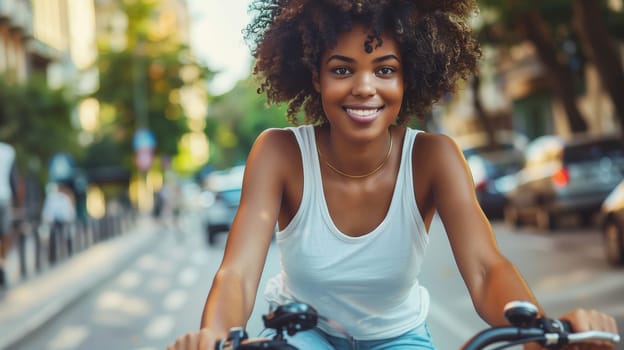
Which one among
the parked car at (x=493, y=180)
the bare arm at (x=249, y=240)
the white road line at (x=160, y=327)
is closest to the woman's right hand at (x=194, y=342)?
the bare arm at (x=249, y=240)

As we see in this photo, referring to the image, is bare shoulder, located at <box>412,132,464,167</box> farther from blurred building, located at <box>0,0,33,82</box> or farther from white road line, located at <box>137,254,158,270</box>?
blurred building, located at <box>0,0,33,82</box>

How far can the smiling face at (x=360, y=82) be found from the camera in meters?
2.89

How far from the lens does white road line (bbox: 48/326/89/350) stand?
9656 millimetres

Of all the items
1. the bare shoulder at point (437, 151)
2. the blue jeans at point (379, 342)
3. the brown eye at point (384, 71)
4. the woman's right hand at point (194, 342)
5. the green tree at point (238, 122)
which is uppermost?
the brown eye at point (384, 71)

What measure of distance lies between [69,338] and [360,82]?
7848 mm

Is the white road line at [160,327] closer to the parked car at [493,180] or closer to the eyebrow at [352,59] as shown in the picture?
the eyebrow at [352,59]

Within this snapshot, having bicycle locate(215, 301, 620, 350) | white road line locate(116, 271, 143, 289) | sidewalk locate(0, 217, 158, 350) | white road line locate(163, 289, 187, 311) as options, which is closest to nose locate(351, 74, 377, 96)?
bicycle locate(215, 301, 620, 350)

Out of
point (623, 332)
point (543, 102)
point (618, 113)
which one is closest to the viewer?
point (623, 332)

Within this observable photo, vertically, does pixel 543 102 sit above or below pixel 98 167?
above

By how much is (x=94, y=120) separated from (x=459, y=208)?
59.4m

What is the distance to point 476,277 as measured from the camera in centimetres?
282

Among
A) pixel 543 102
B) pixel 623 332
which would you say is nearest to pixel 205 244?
pixel 623 332

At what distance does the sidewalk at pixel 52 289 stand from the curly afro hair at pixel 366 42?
6.54 m

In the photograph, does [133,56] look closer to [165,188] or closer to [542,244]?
[165,188]
